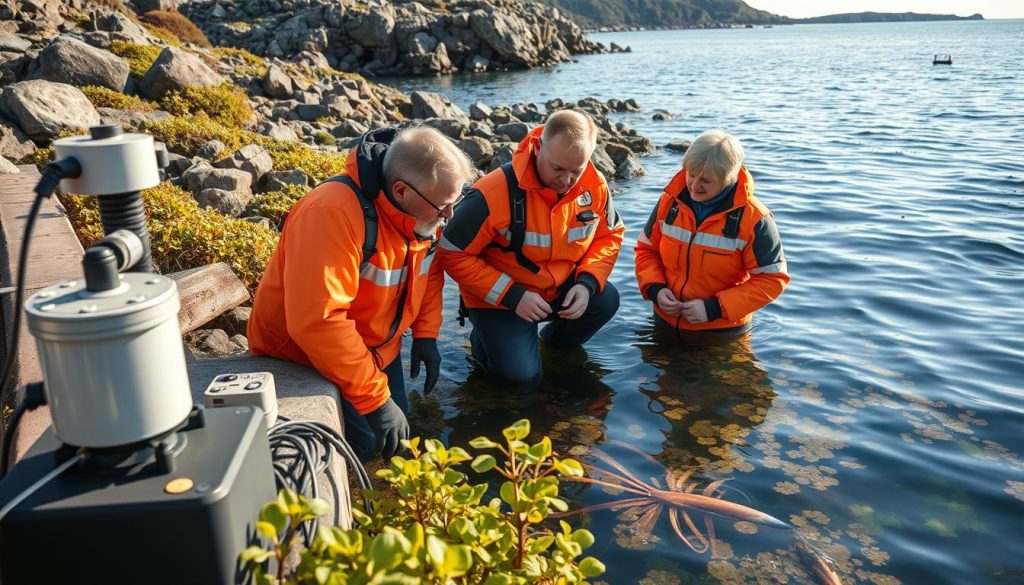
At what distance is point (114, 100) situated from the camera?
11.4m

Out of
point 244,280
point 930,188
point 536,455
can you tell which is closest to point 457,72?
point 930,188

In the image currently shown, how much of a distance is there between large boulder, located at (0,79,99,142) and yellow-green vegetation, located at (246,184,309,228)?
268 centimetres

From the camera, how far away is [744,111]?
Answer: 23641 millimetres

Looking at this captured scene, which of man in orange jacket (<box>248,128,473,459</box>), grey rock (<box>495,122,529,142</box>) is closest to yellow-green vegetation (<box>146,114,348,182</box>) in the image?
man in orange jacket (<box>248,128,473,459</box>)

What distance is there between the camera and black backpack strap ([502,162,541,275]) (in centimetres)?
513

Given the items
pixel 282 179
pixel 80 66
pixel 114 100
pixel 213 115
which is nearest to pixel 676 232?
pixel 282 179

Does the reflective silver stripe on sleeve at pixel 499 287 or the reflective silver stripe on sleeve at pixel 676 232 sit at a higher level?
the reflective silver stripe on sleeve at pixel 676 232

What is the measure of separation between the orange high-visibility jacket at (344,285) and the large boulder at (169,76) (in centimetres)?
1046

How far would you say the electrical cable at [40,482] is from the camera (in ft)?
5.43

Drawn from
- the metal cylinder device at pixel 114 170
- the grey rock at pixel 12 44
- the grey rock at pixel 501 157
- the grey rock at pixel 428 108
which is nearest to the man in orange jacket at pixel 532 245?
the metal cylinder device at pixel 114 170

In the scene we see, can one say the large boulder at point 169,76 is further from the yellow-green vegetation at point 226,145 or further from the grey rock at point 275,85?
the grey rock at point 275,85

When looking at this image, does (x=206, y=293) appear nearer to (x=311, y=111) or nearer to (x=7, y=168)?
(x=7, y=168)

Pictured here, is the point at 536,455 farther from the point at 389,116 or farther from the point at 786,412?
the point at 389,116

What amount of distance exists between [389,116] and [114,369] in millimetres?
18334
